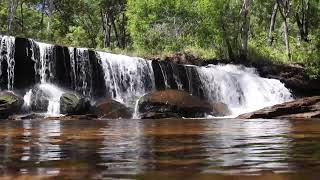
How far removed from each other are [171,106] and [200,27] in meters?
16.3

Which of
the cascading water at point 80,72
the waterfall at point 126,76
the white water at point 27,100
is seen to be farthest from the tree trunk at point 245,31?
the white water at point 27,100

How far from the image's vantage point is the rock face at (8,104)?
69.7 ft

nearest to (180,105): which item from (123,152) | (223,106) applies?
(223,106)

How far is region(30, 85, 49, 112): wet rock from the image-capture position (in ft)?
75.5

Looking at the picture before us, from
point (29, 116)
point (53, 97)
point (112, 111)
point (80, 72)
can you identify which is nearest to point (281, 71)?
point (80, 72)

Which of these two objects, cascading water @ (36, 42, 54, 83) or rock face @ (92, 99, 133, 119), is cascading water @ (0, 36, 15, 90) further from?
rock face @ (92, 99, 133, 119)

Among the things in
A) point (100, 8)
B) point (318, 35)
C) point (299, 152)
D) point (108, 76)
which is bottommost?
point (299, 152)

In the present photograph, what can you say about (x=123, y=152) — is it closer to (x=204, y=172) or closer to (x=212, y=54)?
(x=204, y=172)

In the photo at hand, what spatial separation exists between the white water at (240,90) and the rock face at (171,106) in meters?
5.22

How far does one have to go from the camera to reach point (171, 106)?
74.5ft

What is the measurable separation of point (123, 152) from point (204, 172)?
166 centimetres

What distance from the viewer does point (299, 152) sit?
441 cm

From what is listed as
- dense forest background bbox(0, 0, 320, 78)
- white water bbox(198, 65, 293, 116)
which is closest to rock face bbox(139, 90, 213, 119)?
white water bbox(198, 65, 293, 116)

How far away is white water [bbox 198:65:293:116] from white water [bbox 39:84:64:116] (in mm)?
8681
